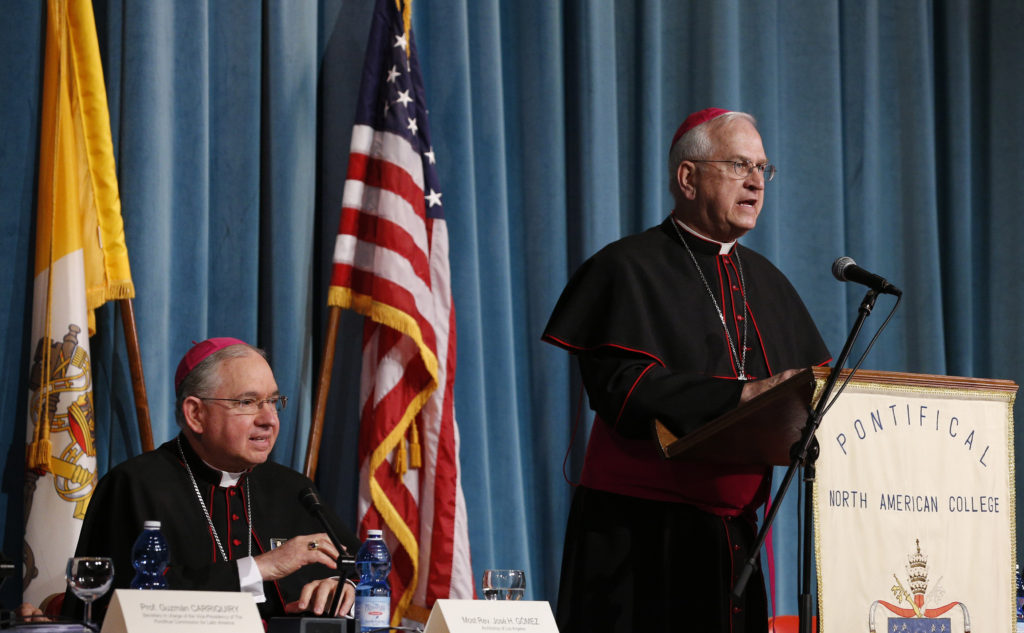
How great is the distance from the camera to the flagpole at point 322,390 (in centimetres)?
402

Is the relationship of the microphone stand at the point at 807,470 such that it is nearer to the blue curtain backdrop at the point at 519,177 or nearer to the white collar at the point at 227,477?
the white collar at the point at 227,477

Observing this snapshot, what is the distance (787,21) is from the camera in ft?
17.8

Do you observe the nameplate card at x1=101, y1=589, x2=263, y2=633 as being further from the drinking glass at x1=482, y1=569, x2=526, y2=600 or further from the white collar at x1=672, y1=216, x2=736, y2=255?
the white collar at x1=672, y1=216, x2=736, y2=255

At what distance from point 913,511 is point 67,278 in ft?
8.31

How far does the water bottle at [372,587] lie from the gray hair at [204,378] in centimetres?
61

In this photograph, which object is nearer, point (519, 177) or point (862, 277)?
point (862, 277)

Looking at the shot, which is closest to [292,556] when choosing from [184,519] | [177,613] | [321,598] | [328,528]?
[321,598]

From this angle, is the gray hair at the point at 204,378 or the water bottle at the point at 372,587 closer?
the water bottle at the point at 372,587

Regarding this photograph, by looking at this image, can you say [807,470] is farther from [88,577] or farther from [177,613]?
[88,577]

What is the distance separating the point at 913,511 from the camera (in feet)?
7.70

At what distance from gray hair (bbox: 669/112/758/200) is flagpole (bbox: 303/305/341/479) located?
1.38 meters

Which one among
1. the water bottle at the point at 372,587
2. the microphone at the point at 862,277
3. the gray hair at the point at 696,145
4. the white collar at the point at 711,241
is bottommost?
the water bottle at the point at 372,587

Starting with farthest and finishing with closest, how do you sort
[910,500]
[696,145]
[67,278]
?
[67,278] → [696,145] → [910,500]

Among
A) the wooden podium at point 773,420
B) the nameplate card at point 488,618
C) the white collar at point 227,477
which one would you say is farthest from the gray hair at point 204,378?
the nameplate card at point 488,618
